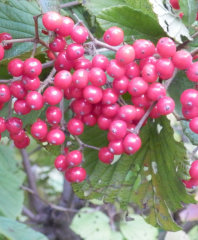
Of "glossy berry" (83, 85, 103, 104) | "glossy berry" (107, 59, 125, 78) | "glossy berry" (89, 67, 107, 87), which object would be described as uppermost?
"glossy berry" (107, 59, 125, 78)

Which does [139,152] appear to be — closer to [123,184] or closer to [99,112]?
[123,184]

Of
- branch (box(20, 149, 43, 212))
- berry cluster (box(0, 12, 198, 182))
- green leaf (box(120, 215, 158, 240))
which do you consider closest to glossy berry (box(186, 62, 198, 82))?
berry cluster (box(0, 12, 198, 182))

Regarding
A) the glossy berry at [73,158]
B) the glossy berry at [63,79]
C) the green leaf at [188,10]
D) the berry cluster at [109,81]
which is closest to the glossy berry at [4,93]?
the berry cluster at [109,81]

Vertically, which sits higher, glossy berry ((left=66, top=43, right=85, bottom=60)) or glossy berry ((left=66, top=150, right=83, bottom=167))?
glossy berry ((left=66, top=43, right=85, bottom=60))

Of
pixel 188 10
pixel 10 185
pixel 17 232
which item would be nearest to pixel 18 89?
pixel 17 232

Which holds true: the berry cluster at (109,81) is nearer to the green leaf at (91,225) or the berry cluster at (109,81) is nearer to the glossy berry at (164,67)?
→ the glossy berry at (164,67)

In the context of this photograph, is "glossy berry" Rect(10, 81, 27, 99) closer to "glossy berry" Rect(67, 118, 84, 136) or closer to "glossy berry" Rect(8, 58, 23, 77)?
"glossy berry" Rect(8, 58, 23, 77)
